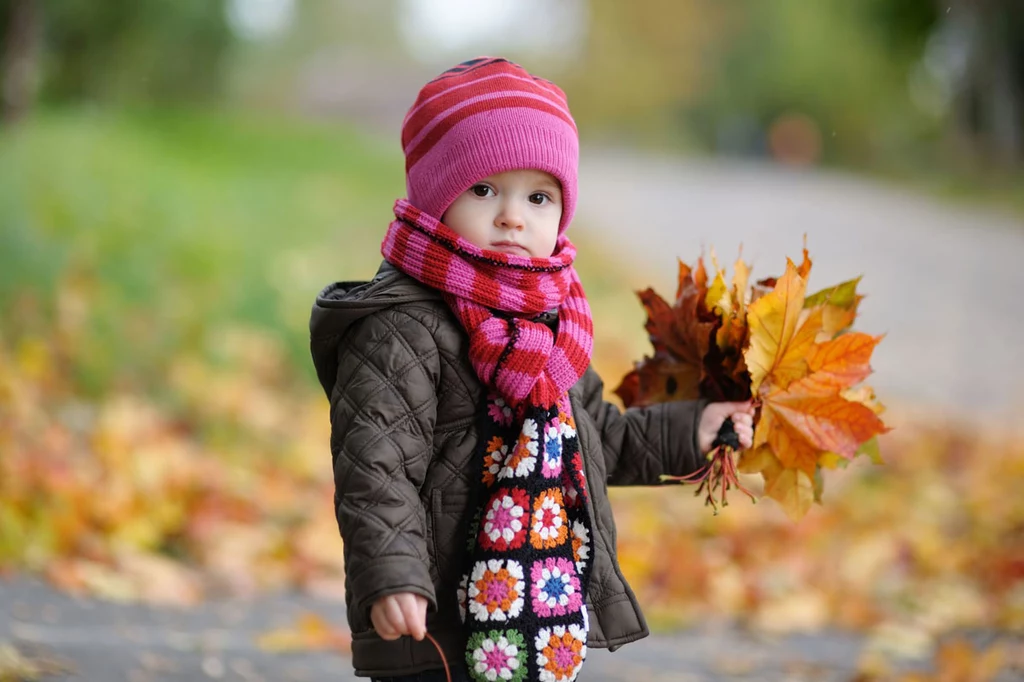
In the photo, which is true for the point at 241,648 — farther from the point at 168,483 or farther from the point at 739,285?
the point at 739,285

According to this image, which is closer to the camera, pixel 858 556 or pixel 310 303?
pixel 858 556

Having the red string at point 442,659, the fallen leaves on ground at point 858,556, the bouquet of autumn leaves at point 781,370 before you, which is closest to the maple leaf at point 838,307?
the bouquet of autumn leaves at point 781,370

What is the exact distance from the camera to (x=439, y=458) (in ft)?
5.84

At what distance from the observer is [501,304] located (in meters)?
1.75

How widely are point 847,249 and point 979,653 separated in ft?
18.9

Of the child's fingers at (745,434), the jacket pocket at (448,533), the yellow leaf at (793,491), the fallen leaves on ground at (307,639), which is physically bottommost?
the jacket pocket at (448,533)

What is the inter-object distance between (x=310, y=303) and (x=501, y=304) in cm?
432

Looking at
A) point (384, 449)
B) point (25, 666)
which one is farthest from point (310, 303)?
point (384, 449)

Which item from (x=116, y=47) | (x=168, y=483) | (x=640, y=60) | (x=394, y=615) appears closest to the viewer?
(x=394, y=615)

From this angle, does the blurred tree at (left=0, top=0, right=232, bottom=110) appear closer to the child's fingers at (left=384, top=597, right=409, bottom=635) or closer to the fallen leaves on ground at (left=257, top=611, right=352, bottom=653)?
the fallen leaves on ground at (left=257, top=611, right=352, bottom=653)

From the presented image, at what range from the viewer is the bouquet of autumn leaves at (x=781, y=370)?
6.30ft

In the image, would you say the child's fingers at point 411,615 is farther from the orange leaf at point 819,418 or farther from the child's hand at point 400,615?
the orange leaf at point 819,418

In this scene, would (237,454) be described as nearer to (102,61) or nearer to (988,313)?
(102,61)

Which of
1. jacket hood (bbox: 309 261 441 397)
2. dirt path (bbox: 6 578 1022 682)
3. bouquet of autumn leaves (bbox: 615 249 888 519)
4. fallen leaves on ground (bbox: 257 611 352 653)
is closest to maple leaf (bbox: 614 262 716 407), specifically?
bouquet of autumn leaves (bbox: 615 249 888 519)
